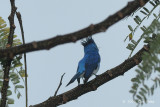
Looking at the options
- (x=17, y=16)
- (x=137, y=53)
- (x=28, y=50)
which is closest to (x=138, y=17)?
(x=137, y=53)

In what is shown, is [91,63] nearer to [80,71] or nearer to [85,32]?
[80,71]

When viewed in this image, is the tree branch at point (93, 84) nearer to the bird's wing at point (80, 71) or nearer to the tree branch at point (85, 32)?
the bird's wing at point (80, 71)

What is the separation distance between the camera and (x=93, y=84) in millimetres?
2723

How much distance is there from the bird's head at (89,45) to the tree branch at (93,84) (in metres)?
1.18

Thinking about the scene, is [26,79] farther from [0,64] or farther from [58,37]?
[58,37]

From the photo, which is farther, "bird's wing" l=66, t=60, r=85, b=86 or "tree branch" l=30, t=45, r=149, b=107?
"bird's wing" l=66, t=60, r=85, b=86

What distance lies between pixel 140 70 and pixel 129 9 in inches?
10.2

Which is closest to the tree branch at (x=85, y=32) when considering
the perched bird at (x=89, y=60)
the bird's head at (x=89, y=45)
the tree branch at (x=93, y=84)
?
the tree branch at (x=93, y=84)

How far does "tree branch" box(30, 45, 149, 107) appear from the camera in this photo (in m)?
2.50

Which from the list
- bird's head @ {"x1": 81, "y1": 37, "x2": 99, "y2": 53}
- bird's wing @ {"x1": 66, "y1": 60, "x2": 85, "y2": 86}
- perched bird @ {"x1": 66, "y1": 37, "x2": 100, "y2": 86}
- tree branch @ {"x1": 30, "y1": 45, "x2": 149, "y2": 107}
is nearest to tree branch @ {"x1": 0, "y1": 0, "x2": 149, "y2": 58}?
tree branch @ {"x1": 30, "y1": 45, "x2": 149, "y2": 107}

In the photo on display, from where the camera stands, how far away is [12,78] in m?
2.62

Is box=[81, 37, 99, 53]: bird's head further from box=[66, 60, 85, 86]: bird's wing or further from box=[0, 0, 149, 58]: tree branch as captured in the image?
box=[0, 0, 149, 58]: tree branch

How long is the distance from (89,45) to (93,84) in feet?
4.20

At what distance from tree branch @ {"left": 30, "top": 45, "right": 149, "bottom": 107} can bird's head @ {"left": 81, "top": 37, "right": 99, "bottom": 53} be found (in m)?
1.18
